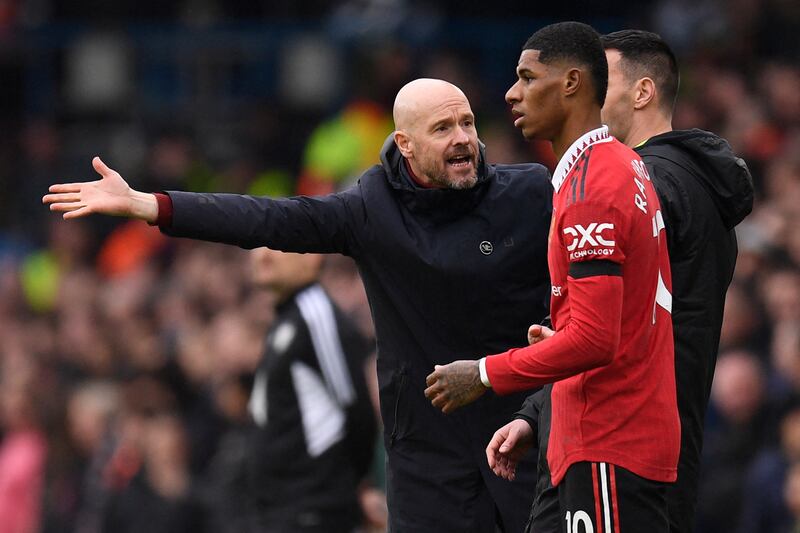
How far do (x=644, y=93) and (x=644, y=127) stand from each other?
12 centimetres

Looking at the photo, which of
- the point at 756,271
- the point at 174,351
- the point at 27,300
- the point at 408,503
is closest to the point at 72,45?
the point at 27,300

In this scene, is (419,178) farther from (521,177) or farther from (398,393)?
(398,393)

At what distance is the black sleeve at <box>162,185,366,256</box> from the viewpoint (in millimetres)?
5680

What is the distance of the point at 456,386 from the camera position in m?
5.03

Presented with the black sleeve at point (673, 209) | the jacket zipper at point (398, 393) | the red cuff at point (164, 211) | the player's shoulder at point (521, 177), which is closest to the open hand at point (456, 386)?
the black sleeve at point (673, 209)

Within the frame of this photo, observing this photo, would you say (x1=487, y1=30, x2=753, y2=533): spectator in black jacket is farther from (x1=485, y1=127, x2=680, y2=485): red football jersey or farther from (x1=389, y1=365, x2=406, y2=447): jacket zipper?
(x1=389, y1=365, x2=406, y2=447): jacket zipper

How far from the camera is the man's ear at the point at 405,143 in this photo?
240 inches

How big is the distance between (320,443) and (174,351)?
204 inches

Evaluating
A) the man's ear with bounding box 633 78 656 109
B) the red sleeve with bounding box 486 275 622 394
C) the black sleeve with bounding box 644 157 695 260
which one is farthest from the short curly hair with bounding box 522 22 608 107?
the red sleeve with bounding box 486 275 622 394

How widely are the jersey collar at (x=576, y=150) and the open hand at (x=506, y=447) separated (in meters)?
0.83

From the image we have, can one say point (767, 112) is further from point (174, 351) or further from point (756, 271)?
point (174, 351)

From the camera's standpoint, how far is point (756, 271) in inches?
395

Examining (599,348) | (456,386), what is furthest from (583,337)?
(456,386)

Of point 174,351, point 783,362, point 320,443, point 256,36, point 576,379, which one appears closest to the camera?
point 576,379
